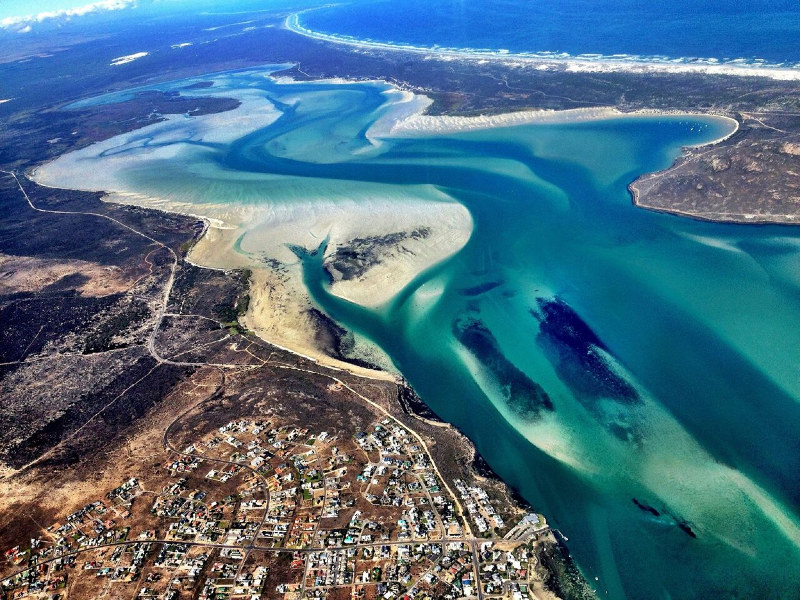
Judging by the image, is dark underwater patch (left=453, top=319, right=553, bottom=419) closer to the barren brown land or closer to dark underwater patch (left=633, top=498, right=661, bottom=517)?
the barren brown land

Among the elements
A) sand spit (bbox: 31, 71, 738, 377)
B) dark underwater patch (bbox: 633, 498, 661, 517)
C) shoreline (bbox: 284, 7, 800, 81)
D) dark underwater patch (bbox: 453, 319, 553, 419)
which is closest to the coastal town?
dark underwater patch (bbox: 633, 498, 661, 517)

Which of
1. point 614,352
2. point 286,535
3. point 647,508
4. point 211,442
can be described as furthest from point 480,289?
point 286,535

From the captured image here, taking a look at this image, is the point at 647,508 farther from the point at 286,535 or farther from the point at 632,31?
the point at 632,31

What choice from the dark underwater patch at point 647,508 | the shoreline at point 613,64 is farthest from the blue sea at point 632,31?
the dark underwater patch at point 647,508

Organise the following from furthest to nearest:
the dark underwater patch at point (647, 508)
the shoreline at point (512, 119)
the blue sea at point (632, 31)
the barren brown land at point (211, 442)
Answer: the blue sea at point (632, 31) < the shoreline at point (512, 119) < the dark underwater patch at point (647, 508) < the barren brown land at point (211, 442)

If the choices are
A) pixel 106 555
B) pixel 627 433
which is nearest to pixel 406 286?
pixel 627 433

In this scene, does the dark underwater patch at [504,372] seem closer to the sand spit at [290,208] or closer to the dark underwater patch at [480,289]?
the dark underwater patch at [480,289]
